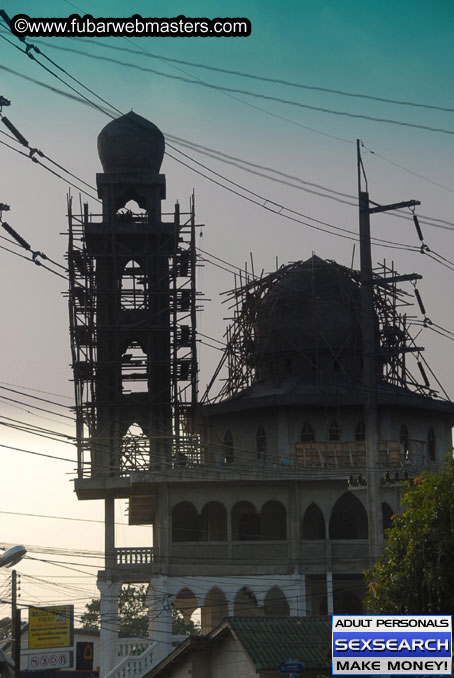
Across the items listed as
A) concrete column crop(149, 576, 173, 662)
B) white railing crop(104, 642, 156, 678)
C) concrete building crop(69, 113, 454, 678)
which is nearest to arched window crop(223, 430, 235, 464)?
concrete building crop(69, 113, 454, 678)

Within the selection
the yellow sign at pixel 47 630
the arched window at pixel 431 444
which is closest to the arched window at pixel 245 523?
the arched window at pixel 431 444

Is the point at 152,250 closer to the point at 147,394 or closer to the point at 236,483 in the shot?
the point at 147,394

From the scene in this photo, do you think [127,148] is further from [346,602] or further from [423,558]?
[423,558]

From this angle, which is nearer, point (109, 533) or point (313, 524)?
point (109, 533)

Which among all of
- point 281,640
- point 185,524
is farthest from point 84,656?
point 281,640

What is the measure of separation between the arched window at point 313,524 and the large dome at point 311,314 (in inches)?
339

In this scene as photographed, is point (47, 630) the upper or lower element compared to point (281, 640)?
lower

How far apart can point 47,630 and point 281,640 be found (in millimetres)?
45595

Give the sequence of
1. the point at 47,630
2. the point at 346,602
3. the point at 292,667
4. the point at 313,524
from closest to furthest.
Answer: the point at 292,667 < the point at 346,602 < the point at 313,524 < the point at 47,630

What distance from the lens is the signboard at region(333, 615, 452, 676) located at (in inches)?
1132

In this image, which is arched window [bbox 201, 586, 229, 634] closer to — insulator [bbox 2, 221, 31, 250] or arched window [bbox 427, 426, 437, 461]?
arched window [bbox 427, 426, 437, 461]

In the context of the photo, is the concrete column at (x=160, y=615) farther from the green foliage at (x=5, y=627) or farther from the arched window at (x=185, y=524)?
the green foliage at (x=5, y=627)

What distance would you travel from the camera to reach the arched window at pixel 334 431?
7031 centimetres

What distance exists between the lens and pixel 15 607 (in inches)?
2068
